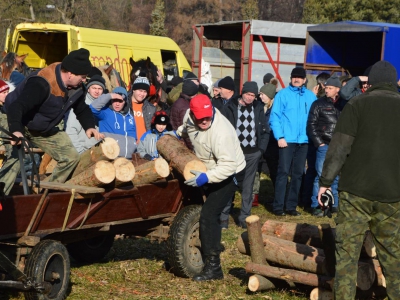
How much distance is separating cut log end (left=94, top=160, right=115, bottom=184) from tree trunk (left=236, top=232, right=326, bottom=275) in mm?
1719

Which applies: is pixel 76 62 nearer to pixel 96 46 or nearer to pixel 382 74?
pixel 382 74

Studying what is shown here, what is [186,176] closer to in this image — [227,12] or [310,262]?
[310,262]

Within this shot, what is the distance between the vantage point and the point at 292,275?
7.17m

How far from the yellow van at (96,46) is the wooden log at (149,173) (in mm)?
9784

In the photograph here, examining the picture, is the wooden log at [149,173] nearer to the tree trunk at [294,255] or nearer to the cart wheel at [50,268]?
the tree trunk at [294,255]

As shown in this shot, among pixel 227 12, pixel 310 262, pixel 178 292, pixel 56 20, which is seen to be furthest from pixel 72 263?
pixel 227 12

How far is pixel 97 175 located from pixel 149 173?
0.83 metres

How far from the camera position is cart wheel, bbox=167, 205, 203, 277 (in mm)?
8031

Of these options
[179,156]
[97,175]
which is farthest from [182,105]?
[97,175]

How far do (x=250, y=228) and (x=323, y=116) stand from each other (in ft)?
16.5

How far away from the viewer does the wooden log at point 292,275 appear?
6922 millimetres

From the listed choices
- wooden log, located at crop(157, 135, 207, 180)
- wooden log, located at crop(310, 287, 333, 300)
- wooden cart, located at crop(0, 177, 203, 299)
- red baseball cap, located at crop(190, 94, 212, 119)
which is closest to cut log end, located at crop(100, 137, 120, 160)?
wooden cart, located at crop(0, 177, 203, 299)

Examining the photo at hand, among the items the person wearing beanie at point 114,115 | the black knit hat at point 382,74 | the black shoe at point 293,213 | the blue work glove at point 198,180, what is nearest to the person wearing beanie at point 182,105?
the person wearing beanie at point 114,115

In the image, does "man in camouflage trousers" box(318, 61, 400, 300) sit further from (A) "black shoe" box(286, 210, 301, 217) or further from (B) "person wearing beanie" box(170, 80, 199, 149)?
(A) "black shoe" box(286, 210, 301, 217)
